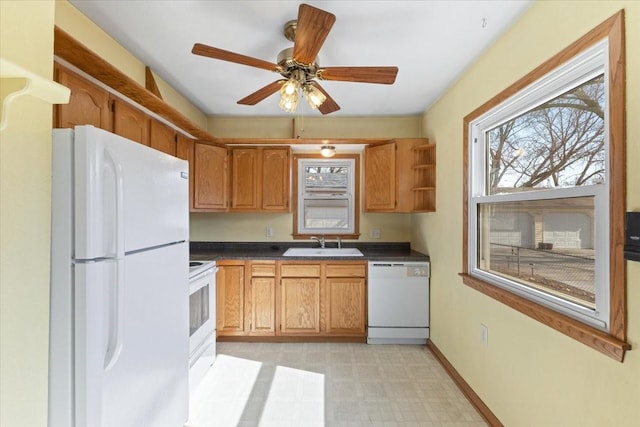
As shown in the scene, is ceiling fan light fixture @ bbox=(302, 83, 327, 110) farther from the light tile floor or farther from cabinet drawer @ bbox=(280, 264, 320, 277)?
the light tile floor

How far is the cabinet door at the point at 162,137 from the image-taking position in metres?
2.23

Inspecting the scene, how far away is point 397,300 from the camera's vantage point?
2867 millimetres

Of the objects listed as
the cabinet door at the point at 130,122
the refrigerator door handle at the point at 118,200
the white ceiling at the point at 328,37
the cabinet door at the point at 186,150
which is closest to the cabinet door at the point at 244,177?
the cabinet door at the point at 186,150

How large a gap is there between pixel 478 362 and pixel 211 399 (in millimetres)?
1894

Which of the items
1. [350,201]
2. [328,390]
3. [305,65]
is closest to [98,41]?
[305,65]

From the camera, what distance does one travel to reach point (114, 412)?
1.04 meters

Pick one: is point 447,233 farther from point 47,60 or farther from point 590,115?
point 47,60

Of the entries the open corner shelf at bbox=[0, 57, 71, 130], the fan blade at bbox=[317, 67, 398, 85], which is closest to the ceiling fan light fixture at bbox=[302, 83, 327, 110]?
the fan blade at bbox=[317, 67, 398, 85]

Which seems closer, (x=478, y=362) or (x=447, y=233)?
(x=478, y=362)

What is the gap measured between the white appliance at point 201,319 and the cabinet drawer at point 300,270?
26.9 inches

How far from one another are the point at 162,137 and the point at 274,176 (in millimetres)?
1153

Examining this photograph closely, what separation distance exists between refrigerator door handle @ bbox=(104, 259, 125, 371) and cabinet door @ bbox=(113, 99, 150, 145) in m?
1.18

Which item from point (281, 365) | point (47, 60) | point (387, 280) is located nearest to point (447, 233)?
point (387, 280)

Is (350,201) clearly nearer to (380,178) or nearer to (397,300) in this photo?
(380,178)
